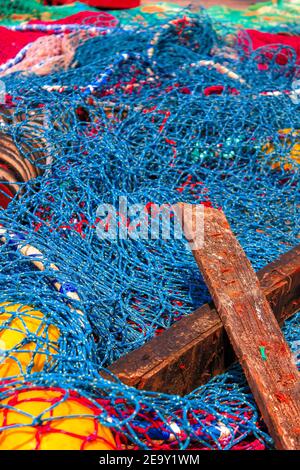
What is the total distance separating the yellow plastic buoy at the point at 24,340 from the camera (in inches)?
94.8

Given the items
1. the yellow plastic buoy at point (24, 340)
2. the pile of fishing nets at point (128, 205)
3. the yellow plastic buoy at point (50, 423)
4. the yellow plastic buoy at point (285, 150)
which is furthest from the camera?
the yellow plastic buoy at point (285, 150)

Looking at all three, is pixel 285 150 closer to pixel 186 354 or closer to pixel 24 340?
pixel 186 354

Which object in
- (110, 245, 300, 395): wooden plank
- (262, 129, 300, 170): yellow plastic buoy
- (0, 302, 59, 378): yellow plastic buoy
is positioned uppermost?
(0, 302, 59, 378): yellow plastic buoy

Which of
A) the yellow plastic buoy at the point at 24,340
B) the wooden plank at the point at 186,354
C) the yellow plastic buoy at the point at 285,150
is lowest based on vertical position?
the yellow plastic buoy at the point at 285,150

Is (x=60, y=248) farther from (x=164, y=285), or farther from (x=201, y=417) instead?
(x=201, y=417)

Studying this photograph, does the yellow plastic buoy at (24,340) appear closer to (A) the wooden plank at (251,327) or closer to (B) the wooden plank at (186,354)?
(B) the wooden plank at (186,354)

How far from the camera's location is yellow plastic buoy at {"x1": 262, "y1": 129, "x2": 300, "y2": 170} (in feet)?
14.8

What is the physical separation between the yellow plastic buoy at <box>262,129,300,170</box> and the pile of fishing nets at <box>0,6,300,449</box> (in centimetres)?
1

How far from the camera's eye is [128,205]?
3750 millimetres

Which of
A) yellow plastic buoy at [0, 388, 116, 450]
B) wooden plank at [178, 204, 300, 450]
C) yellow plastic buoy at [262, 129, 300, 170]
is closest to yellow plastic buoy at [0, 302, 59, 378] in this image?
yellow plastic buoy at [0, 388, 116, 450]

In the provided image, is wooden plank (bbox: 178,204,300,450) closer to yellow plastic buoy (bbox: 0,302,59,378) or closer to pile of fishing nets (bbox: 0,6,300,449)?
pile of fishing nets (bbox: 0,6,300,449)

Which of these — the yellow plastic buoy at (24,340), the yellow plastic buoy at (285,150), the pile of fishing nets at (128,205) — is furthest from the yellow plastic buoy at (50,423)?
the yellow plastic buoy at (285,150)
